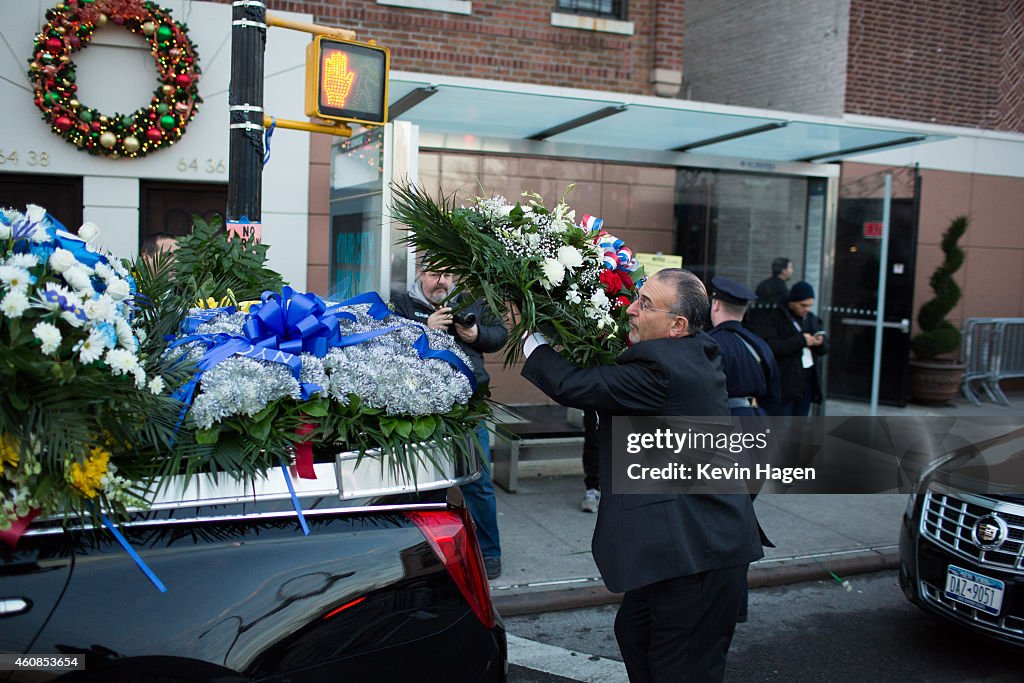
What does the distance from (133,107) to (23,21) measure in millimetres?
1107

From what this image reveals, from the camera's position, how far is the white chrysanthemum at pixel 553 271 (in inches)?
123

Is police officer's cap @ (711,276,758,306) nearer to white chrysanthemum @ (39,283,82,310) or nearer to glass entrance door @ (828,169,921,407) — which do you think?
white chrysanthemum @ (39,283,82,310)

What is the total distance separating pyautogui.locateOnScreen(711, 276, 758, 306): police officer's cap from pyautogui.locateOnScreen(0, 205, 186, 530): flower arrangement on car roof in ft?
11.9

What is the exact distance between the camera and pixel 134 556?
204 centimetres

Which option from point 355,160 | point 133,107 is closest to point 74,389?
point 355,160

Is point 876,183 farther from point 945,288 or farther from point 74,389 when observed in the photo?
point 74,389

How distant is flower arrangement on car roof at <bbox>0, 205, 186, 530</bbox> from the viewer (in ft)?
6.45

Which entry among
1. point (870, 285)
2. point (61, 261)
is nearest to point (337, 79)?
point (61, 261)

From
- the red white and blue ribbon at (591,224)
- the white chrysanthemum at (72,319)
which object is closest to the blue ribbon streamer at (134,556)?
the white chrysanthemum at (72,319)

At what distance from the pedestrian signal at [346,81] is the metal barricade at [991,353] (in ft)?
34.9

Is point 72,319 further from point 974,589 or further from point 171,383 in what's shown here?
point 974,589

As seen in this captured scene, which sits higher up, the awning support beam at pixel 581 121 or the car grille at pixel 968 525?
the awning support beam at pixel 581 121

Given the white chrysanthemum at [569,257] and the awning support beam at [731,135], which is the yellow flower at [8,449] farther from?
the awning support beam at [731,135]

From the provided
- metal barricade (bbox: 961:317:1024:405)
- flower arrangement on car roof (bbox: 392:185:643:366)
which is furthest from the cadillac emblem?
metal barricade (bbox: 961:317:1024:405)
